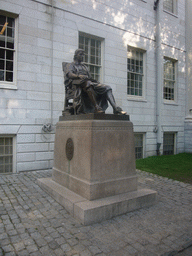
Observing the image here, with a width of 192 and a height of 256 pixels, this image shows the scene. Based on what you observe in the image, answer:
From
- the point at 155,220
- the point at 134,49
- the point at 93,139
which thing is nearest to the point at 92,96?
the point at 93,139

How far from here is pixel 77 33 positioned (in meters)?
8.98

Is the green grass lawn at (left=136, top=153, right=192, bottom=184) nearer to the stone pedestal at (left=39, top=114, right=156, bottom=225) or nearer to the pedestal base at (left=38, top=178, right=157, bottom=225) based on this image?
the pedestal base at (left=38, top=178, right=157, bottom=225)

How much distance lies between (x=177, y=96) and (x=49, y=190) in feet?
35.4

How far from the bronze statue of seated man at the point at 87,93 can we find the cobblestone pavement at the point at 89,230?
2.24 meters

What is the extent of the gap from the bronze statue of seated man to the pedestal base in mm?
1838

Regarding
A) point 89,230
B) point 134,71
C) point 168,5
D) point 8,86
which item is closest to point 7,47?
point 8,86

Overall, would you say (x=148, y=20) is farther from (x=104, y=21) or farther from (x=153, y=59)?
(x=104, y=21)

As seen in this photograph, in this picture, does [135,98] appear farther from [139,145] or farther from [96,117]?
[96,117]

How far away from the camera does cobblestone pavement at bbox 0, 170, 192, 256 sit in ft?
9.52

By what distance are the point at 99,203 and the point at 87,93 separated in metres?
2.47

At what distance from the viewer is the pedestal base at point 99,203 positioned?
3.67m

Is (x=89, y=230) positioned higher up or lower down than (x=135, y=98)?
lower down

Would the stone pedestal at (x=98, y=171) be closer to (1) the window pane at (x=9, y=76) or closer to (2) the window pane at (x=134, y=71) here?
(1) the window pane at (x=9, y=76)

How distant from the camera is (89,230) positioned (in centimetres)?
343
